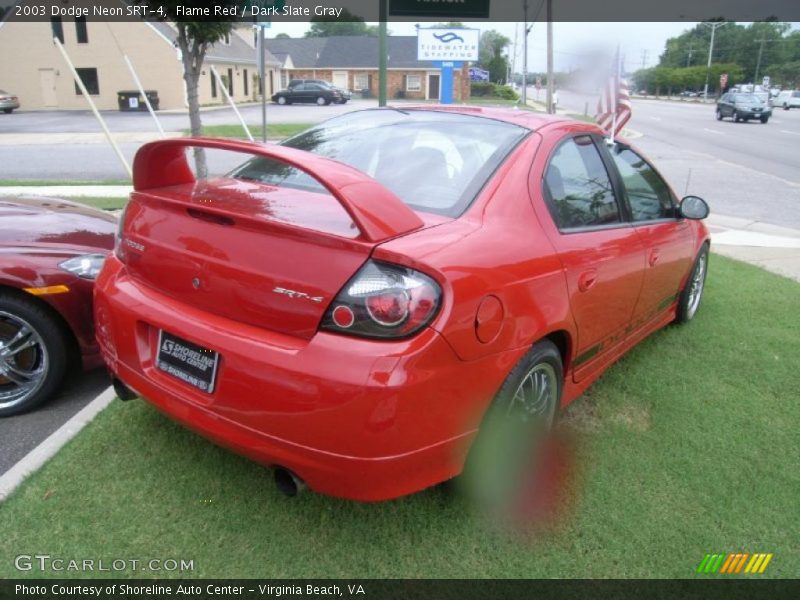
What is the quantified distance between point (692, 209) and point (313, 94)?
1741 inches

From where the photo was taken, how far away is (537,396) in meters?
2.75

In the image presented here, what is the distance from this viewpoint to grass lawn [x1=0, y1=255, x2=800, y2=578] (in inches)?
93.1

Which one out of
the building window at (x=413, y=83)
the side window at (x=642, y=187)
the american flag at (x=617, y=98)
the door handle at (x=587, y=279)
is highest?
the building window at (x=413, y=83)

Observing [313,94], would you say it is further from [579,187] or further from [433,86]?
[579,187]

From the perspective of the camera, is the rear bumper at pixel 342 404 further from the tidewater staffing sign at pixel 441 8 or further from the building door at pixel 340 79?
the building door at pixel 340 79

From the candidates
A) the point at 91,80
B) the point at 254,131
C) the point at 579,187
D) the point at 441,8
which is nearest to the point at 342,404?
the point at 579,187

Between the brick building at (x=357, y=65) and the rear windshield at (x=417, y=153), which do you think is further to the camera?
the brick building at (x=357, y=65)

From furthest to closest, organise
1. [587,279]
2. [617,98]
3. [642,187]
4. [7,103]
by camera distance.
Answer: [7,103], [617,98], [642,187], [587,279]

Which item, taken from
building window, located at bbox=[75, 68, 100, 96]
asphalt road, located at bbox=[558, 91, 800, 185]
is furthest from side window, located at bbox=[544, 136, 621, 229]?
building window, located at bbox=[75, 68, 100, 96]

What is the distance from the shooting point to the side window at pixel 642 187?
364cm

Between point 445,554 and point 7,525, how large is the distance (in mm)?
1625

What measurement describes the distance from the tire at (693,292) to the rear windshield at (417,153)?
7.14ft

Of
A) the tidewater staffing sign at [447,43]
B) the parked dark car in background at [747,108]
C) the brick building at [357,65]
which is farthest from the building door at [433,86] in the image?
the tidewater staffing sign at [447,43]

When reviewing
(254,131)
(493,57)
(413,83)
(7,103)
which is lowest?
(254,131)
